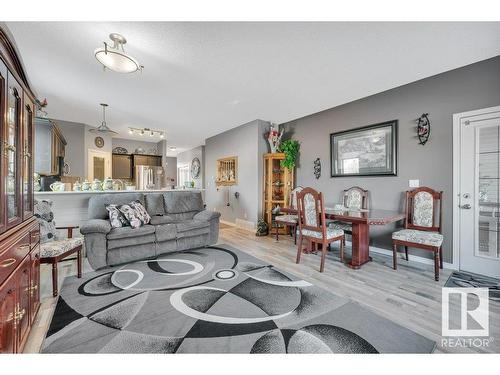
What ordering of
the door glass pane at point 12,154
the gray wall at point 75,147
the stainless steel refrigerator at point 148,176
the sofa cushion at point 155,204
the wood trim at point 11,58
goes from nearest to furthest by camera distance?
the wood trim at point 11,58 → the door glass pane at point 12,154 → the sofa cushion at point 155,204 → the gray wall at point 75,147 → the stainless steel refrigerator at point 148,176

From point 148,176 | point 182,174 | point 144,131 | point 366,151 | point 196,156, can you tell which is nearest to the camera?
point 366,151

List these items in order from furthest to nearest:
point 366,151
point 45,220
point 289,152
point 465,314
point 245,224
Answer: point 245,224 → point 289,152 → point 366,151 → point 45,220 → point 465,314

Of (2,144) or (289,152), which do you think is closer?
(2,144)

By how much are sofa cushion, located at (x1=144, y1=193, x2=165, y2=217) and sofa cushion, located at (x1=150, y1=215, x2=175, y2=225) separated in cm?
11

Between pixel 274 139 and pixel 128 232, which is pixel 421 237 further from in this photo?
pixel 128 232

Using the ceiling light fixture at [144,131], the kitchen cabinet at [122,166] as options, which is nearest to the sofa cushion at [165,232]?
the ceiling light fixture at [144,131]

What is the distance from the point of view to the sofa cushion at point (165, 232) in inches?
121

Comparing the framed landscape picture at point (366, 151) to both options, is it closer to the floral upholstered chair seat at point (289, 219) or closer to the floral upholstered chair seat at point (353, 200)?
the floral upholstered chair seat at point (353, 200)

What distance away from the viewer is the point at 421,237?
8.29 ft

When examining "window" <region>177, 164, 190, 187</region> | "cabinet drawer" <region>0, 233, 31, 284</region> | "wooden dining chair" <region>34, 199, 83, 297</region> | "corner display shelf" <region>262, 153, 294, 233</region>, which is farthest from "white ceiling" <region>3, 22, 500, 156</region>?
"window" <region>177, 164, 190, 187</region>

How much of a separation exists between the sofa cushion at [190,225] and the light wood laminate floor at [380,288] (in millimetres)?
760

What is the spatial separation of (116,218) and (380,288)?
3380 mm

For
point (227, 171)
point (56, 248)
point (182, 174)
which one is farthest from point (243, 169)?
point (182, 174)
